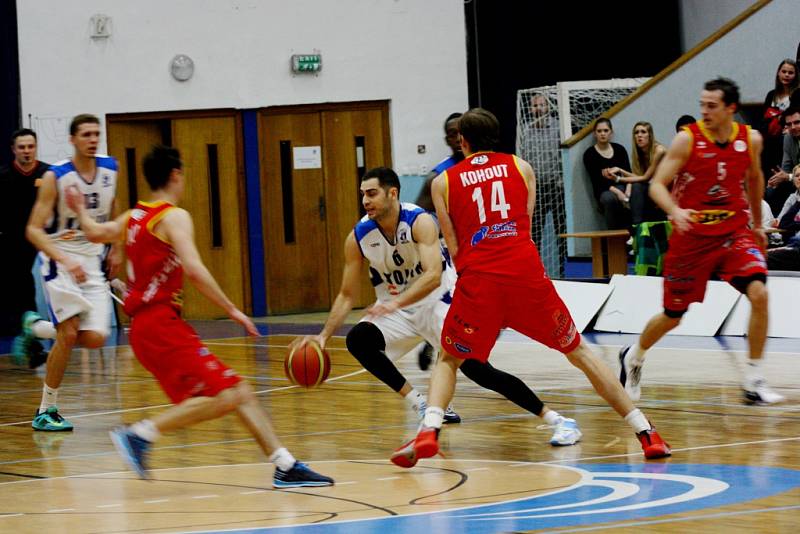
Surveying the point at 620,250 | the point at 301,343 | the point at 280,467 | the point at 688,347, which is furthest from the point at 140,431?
the point at 620,250

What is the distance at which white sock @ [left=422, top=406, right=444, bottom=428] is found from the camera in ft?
19.3

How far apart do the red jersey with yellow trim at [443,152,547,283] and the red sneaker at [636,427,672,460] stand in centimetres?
82

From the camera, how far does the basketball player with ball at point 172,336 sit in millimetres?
5691

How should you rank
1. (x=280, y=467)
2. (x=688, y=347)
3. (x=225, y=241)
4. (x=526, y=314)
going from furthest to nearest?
1. (x=225, y=241)
2. (x=688, y=347)
3. (x=526, y=314)
4. (x=280, y=467)

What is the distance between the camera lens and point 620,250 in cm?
1437

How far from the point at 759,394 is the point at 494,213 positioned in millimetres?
2300

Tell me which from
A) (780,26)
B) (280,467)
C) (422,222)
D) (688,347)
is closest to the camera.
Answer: (280,467)

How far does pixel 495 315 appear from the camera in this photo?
6.11 metres

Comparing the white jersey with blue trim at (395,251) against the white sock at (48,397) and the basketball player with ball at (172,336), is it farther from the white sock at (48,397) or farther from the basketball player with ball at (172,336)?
the white sock at (48,397)

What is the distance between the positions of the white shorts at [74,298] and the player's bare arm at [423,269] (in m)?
1.93

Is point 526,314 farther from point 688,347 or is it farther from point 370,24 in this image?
point 370,24

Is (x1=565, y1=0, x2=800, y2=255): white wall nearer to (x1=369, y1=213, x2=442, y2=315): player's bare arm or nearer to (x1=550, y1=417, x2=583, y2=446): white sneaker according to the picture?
(x1=369, y1=213, x2=442, y2=315): player's bare arm

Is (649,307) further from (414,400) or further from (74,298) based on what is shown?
(74,298)

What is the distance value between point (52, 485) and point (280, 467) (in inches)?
45.7
